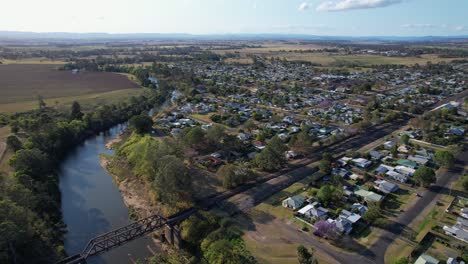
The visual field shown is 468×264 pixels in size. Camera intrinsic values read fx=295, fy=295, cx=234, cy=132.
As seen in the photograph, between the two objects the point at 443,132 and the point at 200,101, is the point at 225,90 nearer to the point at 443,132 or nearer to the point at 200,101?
the point at 200,101

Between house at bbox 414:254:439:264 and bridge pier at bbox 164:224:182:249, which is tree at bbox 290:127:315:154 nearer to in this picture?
house at bbox 414:254:439:264

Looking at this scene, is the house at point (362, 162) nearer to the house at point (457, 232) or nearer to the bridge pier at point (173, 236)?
the house at point (457, 232)

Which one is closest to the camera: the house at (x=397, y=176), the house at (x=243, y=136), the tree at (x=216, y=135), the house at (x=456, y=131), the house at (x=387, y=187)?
the house at (x=387, y=187)

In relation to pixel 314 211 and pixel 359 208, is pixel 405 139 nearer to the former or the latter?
pixel 359 208

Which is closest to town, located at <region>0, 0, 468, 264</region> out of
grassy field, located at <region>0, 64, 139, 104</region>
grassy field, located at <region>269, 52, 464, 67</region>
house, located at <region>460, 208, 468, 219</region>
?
house, located at <region>460, 208, 468, 219</region>

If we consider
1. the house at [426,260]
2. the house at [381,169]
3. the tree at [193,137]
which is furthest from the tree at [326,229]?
the tree at [193,137]
